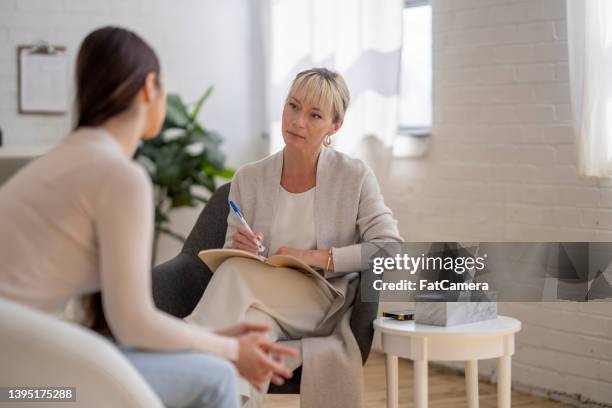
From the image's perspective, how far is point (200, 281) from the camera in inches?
119

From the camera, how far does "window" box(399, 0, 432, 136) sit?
4.39 m

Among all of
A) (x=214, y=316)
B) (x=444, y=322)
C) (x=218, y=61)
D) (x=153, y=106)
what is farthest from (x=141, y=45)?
(x=218, y=61)

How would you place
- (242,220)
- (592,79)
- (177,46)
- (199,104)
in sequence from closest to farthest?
(242,220)
(592,79)
(199,104)
(177,46)

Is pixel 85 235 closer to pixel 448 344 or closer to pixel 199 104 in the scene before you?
pixel 448 344

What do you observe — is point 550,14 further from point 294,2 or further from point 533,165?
point 294,2

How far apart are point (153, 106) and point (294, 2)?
10.7 feet

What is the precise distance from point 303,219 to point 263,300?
13.9 inches

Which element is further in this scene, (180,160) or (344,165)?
(180,160)

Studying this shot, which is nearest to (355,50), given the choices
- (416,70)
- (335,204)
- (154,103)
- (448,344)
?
(416,70)

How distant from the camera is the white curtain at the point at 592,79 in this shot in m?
3.21

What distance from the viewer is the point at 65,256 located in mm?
1588

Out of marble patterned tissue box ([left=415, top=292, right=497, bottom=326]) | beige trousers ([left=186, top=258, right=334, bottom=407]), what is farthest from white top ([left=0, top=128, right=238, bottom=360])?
marble patterned tissue box ([left=415, top=292, right=497, bottom=326])

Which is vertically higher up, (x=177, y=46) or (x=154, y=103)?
(x=177, y=46)

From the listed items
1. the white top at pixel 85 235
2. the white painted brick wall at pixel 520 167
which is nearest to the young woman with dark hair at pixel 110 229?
the white top at pixel 85 235
